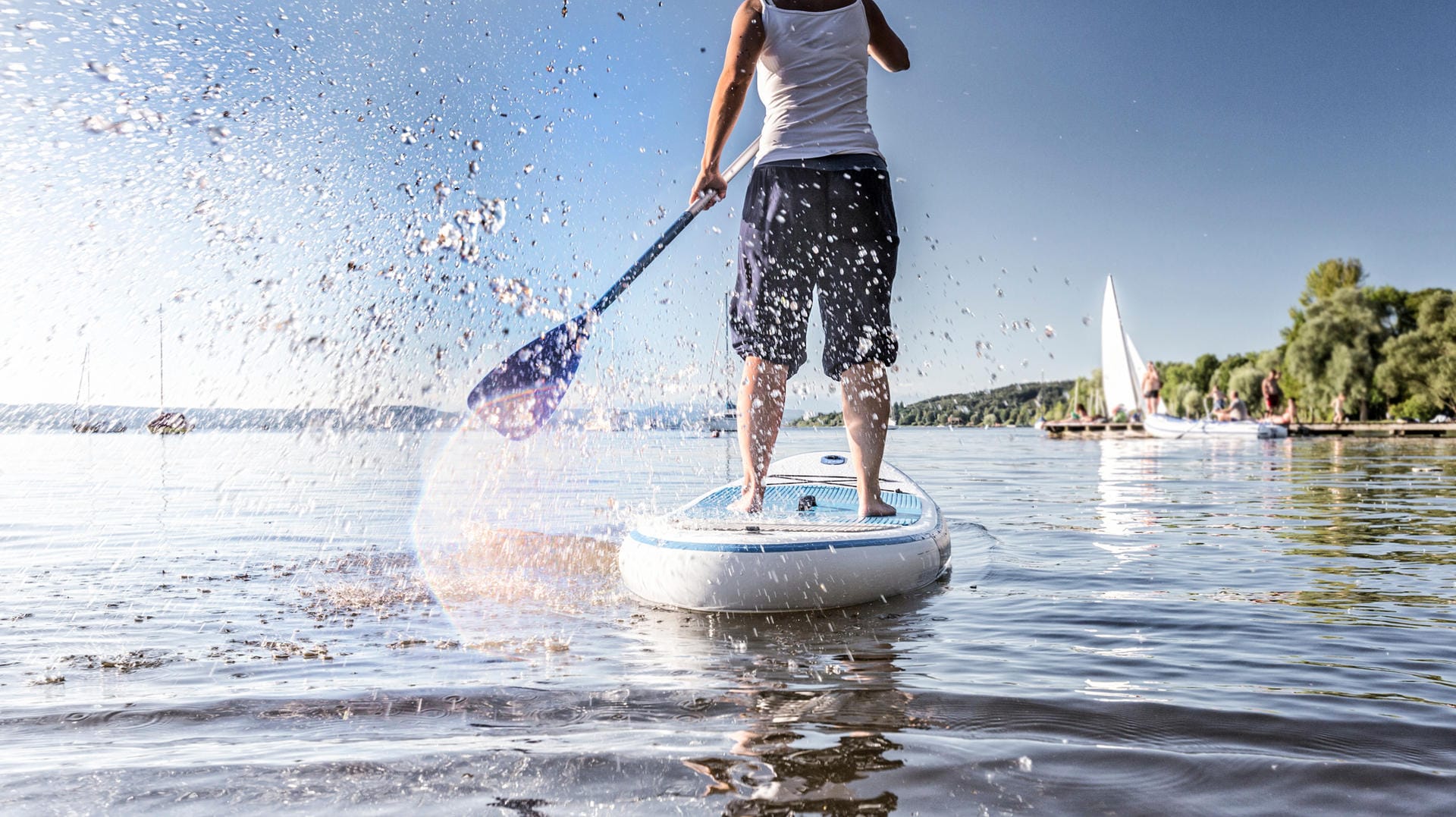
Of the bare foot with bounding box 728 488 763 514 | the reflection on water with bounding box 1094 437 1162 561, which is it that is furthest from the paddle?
the reflection on water with bounding box 1094 437 1162 561

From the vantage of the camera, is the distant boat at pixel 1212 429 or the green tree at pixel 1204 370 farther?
the green tree at pixel 1204 370

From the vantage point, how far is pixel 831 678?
2.63 m

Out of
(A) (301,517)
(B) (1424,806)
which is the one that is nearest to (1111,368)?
(A) (301,517)

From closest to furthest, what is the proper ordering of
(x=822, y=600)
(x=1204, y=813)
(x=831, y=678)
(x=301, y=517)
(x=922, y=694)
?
1. (x=1204, y=813)
2. (x=922, y=694)
3. (x=831, y=678)
4. (x=822, y=600)
5. (x=301, y=517)

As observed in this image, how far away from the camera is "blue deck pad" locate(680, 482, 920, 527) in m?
4.16

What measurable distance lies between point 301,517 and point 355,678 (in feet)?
20.0

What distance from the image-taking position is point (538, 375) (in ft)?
16.1

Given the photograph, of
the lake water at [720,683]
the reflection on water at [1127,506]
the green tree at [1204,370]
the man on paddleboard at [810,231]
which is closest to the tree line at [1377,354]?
the green tree at [1204,370]

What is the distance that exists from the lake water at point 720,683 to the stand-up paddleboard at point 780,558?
4.1 inches

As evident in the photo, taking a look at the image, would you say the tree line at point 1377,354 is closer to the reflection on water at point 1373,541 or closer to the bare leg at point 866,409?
the reflection on water at point 1373,541

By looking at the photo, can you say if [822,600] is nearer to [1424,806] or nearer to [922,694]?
[922,694]

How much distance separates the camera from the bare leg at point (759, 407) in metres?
4.07

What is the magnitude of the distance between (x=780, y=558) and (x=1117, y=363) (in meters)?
59.8

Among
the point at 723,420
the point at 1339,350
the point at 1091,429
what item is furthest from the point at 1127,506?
the point at 1091,429
